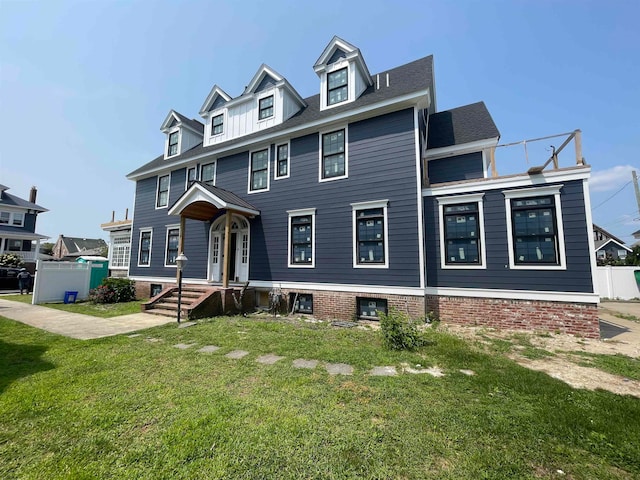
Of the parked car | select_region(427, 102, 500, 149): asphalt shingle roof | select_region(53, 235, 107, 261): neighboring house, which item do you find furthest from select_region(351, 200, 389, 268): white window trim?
select_region(53, 235, 107, 261): neighboring house

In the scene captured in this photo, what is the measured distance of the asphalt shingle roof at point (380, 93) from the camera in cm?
877

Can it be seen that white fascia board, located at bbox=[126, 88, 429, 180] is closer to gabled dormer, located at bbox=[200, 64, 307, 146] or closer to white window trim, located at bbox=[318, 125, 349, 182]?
white window trim, located at bbox=[318, 125, 349, 182]

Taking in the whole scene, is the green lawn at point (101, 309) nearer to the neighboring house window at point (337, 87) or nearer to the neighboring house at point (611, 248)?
the neighboring house window at point (337, 87)

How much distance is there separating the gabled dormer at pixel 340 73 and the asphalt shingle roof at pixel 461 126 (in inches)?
131

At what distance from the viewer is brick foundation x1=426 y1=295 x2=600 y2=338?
662 centimetres

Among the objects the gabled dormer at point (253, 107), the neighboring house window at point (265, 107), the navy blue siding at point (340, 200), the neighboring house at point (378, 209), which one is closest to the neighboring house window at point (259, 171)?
the neighboring house at point (378, 209)

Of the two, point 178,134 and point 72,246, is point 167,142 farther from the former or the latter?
point 72,246

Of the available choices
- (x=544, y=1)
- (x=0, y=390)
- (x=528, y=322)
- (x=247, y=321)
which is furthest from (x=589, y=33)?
(x=0, y=390)

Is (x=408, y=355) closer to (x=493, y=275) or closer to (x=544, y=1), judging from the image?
(x=493, y=275)

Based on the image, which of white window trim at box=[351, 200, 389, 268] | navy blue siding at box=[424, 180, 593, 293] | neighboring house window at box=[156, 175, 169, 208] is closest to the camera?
navy blue siding at box=[424, 180, 593, 293]

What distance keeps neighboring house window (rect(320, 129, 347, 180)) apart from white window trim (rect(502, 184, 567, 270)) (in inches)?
194

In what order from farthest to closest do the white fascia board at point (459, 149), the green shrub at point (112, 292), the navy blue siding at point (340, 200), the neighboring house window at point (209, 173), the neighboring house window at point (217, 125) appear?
1. the neighboring house window at point (217, 125)
2. the neighboring house window at point (209, 173)
3. the green shrub at point (112, 292)
4. the white fascia board at point (459, 149)
5. the navy blue siding at point (340, 200)

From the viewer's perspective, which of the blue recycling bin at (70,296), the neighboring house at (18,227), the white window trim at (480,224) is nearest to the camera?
the white window trim at (480,224)

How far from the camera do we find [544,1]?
25.4 feet
